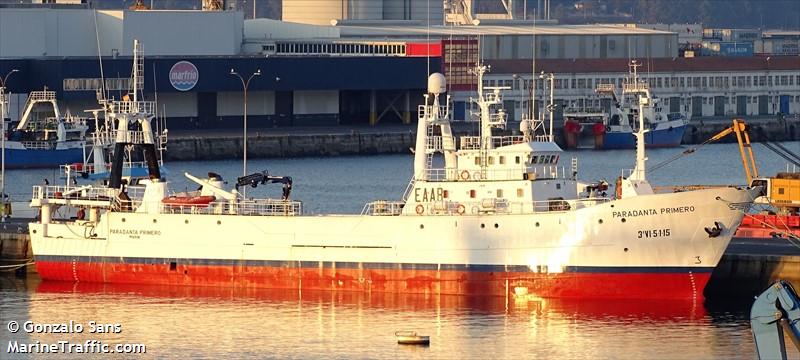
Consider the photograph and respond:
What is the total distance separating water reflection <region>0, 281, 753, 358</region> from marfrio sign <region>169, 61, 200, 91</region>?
55.4 meters

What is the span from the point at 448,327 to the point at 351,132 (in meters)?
63.2

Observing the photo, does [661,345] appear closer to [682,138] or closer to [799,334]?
[799,334]

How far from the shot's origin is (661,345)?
172 feet

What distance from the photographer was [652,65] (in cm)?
13662

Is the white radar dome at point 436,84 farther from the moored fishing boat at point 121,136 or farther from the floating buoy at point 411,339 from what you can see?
the floating buoy at point 411,339

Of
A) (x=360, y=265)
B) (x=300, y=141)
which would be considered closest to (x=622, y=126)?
(x=300, y=141)

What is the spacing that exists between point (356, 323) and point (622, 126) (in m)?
68.1

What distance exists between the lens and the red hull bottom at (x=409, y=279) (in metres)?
58.0

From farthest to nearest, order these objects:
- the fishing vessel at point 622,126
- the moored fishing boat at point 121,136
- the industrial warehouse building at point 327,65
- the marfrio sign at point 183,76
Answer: the fishing vessel at point 622,126 < the industrial warehouse building at point 327,65 < the marfrio sign at point 183,76 < the moored fishing boat at point 121,136

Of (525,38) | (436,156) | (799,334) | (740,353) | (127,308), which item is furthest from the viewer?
(525,38)

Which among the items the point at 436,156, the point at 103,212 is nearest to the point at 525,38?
the point at 436,156

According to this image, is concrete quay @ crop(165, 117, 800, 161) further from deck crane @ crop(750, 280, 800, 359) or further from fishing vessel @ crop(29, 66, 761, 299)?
deck crane @ crop(750, 280, 800, 359)

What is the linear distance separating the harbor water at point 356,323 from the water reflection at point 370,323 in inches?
1.1

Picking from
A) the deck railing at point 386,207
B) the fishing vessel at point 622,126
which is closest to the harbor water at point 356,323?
the deck railing at point 386,207
